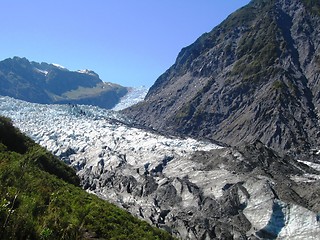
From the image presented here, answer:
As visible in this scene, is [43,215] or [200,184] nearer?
[43,215]

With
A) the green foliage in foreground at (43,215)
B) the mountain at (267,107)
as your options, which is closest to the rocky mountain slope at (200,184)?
the green foliage in foreground at (43,215)

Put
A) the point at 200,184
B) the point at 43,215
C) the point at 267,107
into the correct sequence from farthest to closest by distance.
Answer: the point at 267,107
the point at 200,184
the point at 43,215

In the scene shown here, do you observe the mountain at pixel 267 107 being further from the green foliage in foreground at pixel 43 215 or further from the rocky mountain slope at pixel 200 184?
the green foliage in foreground at pixel 43 215

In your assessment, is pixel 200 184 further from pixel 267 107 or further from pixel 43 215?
pixel 267 107

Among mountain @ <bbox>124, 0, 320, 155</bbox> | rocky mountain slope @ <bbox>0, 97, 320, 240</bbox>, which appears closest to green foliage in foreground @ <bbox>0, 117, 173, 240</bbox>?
rocky mountain slope @ <bbox>0, 97, 320, 240</bbox>

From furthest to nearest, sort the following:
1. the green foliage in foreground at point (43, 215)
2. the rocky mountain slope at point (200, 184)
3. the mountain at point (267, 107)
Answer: the mountain at point (267, 107), the rocky mountain slope at point (200, 184), the green foliage in foreground at point (43, 215)

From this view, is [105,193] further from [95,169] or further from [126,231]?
[126,231]

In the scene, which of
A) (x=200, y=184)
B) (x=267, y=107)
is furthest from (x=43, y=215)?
(x=267, y=107)

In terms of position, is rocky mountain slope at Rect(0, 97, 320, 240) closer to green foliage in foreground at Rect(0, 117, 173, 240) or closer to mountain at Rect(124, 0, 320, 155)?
green foliage in foreground at Rect(0, 117, 173, 240)

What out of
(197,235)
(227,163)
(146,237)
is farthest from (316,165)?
(146,237)
